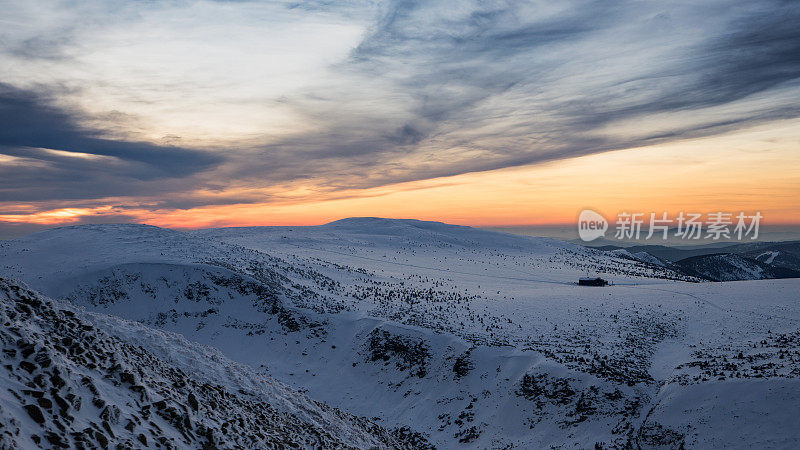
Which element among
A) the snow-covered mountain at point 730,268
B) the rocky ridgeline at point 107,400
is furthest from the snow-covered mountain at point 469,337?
the snow-covered mountain at point 730,268

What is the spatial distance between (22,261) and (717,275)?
16197cm

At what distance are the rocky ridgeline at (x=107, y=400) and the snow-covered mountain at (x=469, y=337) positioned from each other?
7.87 metres

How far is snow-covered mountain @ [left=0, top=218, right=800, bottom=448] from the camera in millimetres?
16281

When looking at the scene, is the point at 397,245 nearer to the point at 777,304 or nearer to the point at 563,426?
the point at 777,304

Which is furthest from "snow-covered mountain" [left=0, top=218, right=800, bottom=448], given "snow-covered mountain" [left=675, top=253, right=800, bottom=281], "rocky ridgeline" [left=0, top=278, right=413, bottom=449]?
"snow-covered mountain" [left=675, top=253, right=800, bottom=281]

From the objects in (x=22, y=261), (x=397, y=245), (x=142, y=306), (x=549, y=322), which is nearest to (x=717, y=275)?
(x=397, y=245)

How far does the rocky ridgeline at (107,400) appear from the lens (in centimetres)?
805

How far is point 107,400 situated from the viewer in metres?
9.71

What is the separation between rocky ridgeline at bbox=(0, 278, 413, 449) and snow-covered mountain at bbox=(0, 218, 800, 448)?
7.87m

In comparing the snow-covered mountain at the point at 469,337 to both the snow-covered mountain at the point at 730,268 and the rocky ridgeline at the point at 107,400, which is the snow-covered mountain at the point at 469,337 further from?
the snow-covered mountain at the point at 730,268

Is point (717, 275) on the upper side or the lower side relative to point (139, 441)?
lower

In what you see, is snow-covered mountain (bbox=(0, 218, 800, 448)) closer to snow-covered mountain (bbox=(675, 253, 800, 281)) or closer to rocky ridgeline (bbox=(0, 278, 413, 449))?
rocky ridgeline (bbox=(0, 278, 413, 449))

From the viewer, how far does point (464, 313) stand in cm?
3366

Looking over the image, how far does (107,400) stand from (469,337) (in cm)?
2005
